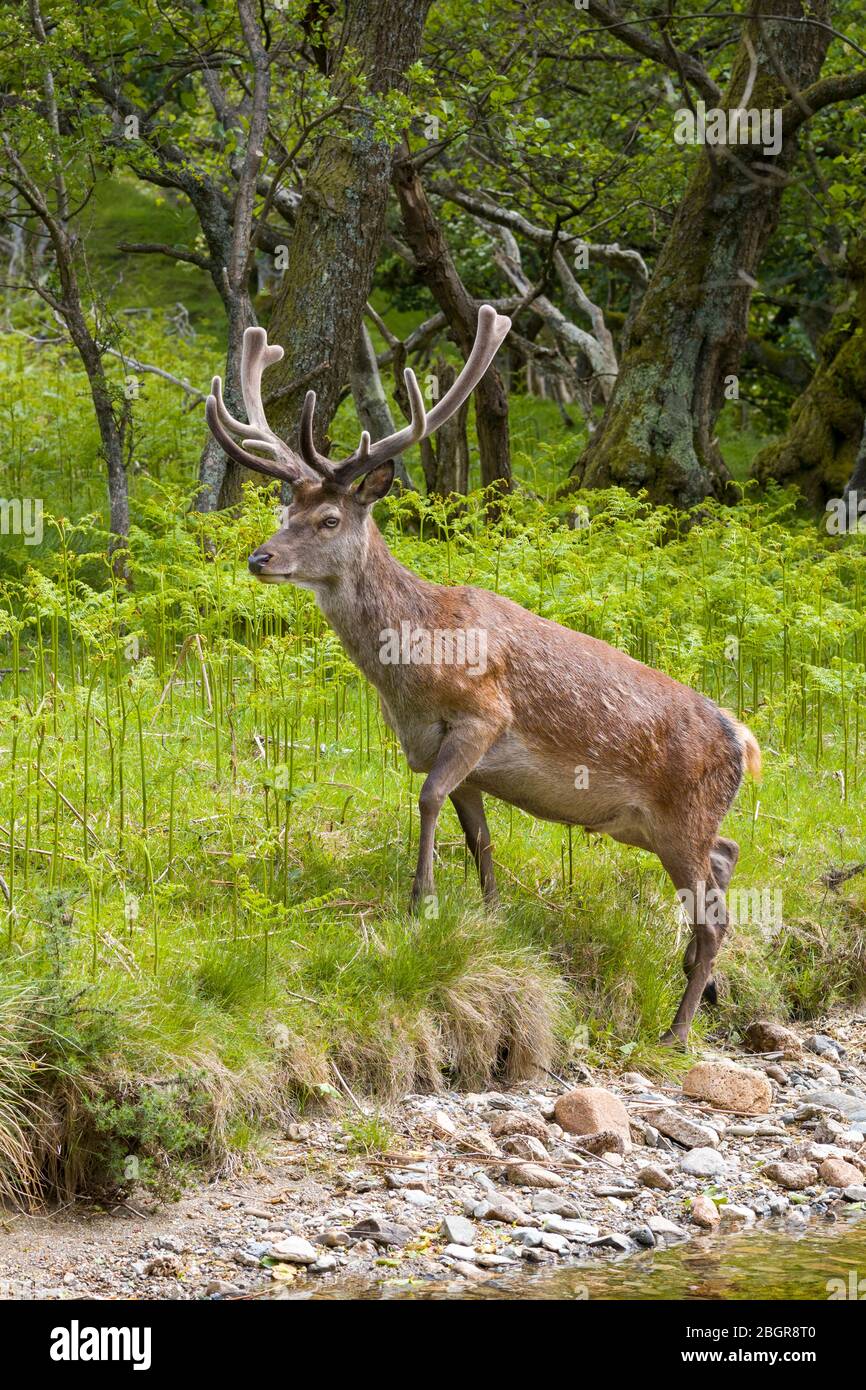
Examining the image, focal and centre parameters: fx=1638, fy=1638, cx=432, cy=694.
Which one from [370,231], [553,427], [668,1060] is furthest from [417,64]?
[553,427]

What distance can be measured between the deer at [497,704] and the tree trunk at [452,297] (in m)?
6.39

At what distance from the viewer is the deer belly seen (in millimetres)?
6758

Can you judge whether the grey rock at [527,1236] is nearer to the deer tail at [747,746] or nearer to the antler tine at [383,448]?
the deer tail at [747,746]

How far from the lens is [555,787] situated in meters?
6.82

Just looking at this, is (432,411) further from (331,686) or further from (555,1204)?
(555,1204)

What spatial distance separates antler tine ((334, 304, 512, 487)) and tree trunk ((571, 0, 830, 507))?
696 cm

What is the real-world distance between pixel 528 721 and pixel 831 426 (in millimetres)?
9865

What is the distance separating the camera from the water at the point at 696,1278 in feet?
16.2

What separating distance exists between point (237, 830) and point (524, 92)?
1247 cm

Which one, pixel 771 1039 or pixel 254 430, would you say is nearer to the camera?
pixel 254 430

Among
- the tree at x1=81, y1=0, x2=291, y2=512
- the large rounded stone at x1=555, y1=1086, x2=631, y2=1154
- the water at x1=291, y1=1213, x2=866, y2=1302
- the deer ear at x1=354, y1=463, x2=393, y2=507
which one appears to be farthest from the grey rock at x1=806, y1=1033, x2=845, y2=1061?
the tree at x1=81, y1=0, x2=291, y2=512

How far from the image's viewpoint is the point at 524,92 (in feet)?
56.7

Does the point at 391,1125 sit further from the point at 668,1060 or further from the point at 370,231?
the point at 370,231

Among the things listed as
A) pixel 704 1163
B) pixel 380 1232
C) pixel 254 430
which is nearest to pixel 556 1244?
pixel 380 1232
